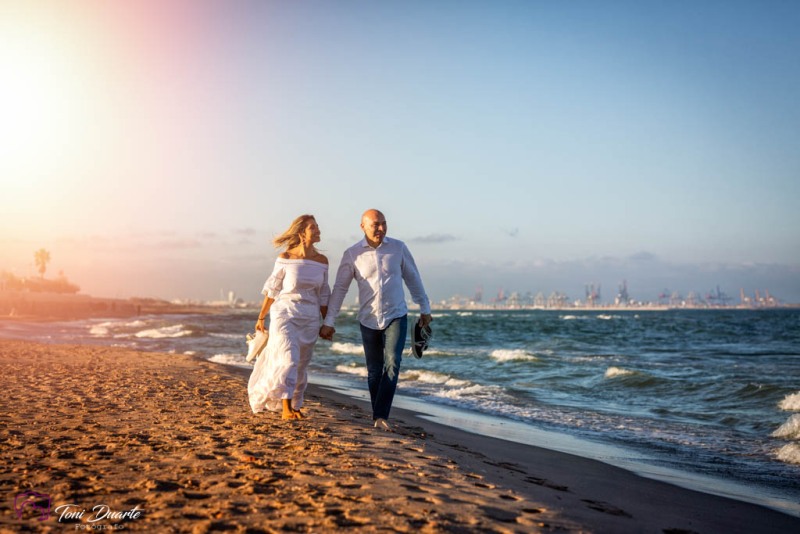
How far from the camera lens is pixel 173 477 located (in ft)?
12.9

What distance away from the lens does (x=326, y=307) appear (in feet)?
21.8

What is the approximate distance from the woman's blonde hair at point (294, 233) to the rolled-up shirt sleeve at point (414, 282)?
1136mm

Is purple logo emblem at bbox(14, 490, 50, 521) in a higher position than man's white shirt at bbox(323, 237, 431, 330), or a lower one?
lower

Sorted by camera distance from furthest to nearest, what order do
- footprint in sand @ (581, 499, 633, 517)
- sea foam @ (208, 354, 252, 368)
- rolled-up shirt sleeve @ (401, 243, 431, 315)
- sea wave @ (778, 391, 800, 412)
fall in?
1. sea foam @ (208, 354, 252, 368)
2. sea wave @ (778, 391, 800, 412)
3. rolled-up shirt sleeve @ (401, 243, 431, 315)
4. footprint in sand @ (581, 499, 633, 517)

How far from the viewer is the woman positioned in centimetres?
647

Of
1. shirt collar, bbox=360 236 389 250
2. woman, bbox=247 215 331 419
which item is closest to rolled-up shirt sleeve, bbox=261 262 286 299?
woman, bbox=247 215 331 419

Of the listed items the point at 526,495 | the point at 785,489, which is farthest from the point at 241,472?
the point at 785,489

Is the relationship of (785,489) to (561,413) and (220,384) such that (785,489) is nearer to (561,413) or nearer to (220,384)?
(561,413)

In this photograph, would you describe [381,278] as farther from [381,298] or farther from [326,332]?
[326,332]

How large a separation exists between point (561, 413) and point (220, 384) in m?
5.81

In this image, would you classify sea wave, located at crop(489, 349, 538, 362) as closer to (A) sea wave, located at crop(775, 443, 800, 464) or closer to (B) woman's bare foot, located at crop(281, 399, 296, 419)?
(A) sea wave, located at crop(775, 443, 800, 464)

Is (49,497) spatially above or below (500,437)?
above

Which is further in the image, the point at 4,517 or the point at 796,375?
the point at 796,375

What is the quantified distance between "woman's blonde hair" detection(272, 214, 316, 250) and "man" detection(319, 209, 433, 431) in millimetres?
583
